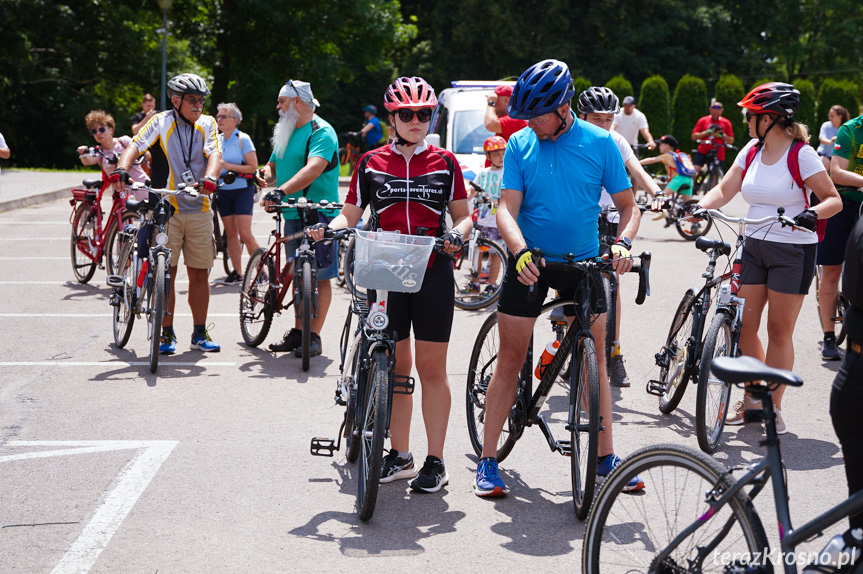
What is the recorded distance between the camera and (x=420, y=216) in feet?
15.9

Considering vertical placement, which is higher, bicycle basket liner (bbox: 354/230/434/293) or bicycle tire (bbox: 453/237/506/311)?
bicycle basket liner (bbox: 354/230/434/293)

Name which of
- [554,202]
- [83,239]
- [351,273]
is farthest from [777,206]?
[83,239]

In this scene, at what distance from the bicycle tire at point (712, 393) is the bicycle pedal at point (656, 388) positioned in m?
0.59

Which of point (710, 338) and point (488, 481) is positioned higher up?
point (710, 338)

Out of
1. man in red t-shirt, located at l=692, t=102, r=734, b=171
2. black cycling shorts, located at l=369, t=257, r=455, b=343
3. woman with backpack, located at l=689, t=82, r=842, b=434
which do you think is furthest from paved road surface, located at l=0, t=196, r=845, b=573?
man in red t-shirt, located at l=692, t=102, r=734, b=171

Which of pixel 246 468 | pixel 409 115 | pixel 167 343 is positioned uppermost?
pixel 409 115

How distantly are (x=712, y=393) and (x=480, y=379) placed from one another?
130cm

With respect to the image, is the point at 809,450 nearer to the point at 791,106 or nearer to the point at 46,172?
the point at 791,106

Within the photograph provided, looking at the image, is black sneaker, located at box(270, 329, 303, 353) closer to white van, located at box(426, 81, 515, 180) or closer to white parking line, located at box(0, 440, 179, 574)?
white parking line, located at box(0, 440, 179, 574)

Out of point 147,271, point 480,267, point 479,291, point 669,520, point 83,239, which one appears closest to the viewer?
point 669,520

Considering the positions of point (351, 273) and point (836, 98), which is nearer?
point (351, 273)

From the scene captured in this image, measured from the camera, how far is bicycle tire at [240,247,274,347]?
7.93m

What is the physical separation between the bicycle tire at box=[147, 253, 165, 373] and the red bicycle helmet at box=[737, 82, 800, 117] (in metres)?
4.14

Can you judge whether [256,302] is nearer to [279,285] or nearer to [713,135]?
[279,285]
